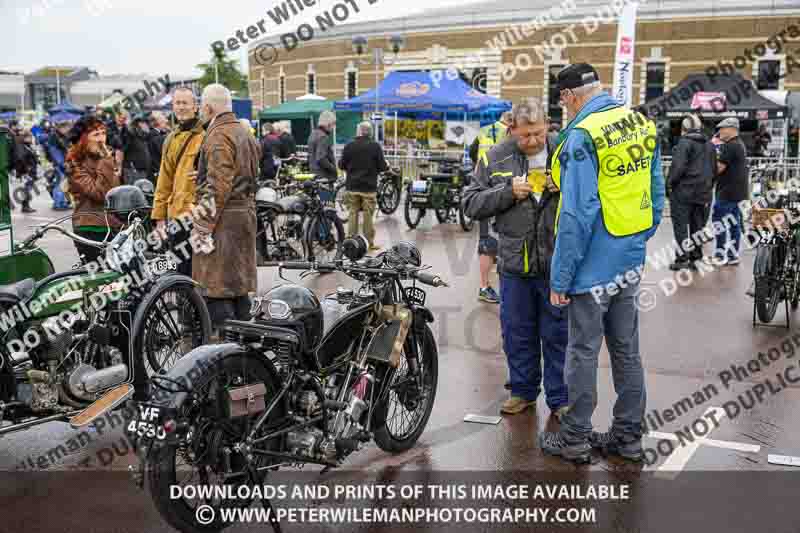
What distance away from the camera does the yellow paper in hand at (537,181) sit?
17.1 ft

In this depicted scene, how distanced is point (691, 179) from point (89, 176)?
731 centimetres

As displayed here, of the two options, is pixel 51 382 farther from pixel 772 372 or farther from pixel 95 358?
pixel 772 372

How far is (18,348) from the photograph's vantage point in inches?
177

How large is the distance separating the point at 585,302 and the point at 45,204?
16939 mm

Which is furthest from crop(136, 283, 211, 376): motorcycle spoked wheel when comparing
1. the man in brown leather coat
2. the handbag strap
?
the handbag strap

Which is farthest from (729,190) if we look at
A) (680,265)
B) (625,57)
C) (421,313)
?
(421,313)

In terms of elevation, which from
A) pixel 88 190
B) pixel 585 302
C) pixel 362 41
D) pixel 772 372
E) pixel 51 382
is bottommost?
pixel 772 372

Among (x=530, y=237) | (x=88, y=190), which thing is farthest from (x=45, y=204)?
(x=530, y=237)

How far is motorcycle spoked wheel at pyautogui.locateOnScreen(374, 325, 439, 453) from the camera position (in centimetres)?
463

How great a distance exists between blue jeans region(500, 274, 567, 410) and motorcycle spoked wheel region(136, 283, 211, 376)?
2.04 metres

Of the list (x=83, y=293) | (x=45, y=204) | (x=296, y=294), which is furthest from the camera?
(x=45, y=204)

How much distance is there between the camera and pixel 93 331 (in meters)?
4.79

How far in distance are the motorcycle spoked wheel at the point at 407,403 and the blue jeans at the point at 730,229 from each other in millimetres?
7366
